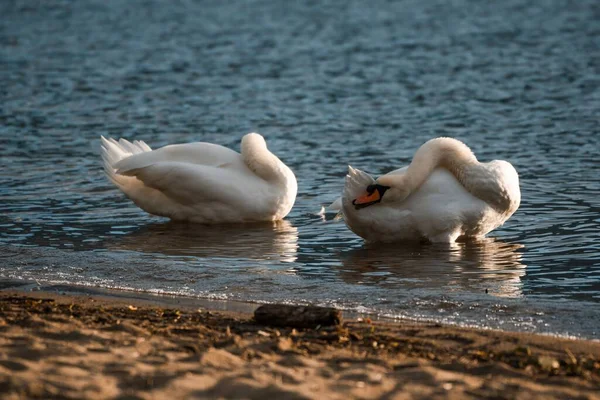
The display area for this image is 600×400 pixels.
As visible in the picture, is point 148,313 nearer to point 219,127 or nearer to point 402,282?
point 402,282

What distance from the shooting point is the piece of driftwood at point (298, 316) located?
6.77m

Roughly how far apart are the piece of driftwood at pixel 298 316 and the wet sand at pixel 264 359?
6cm

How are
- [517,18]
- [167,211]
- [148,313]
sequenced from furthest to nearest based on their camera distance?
[517,18] → [167,211] → [148,313]

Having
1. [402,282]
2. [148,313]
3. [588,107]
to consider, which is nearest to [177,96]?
[588,107]

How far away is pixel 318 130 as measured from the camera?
53.1ft

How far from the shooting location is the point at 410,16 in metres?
30.4

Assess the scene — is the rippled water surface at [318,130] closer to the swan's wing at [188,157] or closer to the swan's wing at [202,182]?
the swan's wing at [202,182]

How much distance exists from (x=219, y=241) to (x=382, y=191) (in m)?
1.76

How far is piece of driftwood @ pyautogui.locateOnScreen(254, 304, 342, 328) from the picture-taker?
6770mm

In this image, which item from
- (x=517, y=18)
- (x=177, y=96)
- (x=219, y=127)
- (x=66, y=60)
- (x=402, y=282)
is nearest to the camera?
(x=402, y=282)

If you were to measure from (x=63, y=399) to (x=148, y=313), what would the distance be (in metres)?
2.03

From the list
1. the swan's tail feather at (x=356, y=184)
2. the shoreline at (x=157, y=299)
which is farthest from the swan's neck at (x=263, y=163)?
the shoreline at (x=157, y=299)

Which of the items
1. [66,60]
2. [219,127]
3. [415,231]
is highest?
[66,60]

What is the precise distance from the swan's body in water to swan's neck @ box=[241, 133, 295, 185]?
4.35 ft
